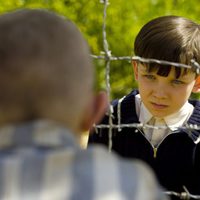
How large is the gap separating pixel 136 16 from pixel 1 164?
369 centimetres

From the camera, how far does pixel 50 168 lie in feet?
2.18

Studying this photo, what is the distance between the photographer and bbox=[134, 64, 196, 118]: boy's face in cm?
149

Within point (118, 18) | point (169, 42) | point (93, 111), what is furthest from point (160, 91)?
point (118, 18)

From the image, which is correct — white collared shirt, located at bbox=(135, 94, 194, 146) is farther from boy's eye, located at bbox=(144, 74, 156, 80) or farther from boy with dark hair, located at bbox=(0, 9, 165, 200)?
boy with dark hair, located at bbox=(0, 9, 165, 200)

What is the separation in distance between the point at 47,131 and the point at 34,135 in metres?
0.01

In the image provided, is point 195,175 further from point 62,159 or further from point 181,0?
point 181,0

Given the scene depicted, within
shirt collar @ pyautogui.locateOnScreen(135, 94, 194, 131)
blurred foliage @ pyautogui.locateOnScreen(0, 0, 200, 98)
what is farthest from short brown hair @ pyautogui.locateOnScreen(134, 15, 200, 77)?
blurred foliage @ pyautogui.locateOnScreen(0, 0, 200, 98)

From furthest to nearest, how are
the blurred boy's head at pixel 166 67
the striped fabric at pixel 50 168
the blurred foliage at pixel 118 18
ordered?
the blurred foliage at pixel 118 18 → the blurred boy's head at pixel 166 67 → the striped fabric at pixel 50 168

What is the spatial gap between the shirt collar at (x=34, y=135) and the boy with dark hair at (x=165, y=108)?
32.0 inches

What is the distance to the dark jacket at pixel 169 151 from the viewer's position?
154 cm

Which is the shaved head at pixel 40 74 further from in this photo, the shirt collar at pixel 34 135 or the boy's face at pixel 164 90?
the boy's face at pixel 164 90

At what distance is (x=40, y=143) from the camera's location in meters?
0.67

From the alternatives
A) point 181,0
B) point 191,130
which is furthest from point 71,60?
point 181,0

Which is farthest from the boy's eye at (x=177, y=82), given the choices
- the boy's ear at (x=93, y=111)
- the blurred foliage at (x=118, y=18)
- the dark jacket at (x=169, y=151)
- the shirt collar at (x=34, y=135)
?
the blurred foliage at (x=118, y=18)
